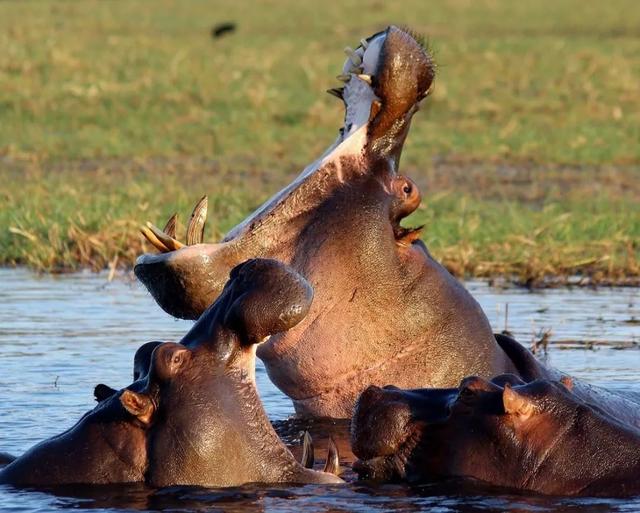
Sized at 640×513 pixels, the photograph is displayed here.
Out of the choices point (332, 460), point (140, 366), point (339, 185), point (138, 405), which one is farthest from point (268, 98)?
point (138, 405)

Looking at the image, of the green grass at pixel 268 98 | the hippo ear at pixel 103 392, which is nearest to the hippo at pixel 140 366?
the hippo ear at pixel 103 392

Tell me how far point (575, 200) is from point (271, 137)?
13.2 ft

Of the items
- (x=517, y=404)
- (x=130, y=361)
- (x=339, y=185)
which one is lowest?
(x=130, y=361)

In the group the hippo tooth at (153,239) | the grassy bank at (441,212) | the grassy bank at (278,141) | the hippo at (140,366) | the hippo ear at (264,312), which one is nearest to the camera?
the hippo ear at (264,312)

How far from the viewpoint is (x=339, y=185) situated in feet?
16.5

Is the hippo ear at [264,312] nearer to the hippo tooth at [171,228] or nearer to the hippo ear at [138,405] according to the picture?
the hippo ear at [138,405]

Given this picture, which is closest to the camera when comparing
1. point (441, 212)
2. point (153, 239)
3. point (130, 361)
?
point (153, 239)

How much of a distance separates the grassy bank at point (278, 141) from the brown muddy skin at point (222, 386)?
2.63 meters

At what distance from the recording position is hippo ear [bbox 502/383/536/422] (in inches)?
155

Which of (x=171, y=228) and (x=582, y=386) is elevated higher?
(x=171, y=228)

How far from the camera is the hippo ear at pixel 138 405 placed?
12.6 feet

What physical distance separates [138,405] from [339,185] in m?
1.38

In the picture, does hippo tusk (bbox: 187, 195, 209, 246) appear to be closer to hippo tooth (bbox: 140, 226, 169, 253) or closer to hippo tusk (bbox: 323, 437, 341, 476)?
hippo tooth (bbox: 140, 226, 169, 253)

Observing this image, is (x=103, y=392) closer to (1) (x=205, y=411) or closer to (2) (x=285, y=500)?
(1) (x=205, y=411)
